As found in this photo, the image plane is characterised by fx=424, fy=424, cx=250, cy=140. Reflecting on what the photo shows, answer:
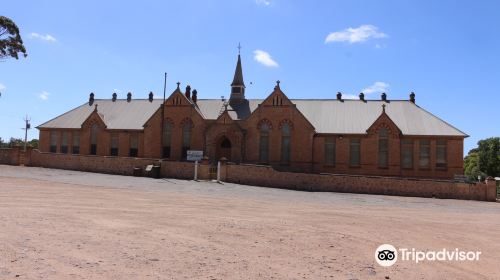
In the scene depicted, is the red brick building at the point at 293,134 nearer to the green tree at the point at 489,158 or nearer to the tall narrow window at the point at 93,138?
the tall narrow window at the point at 93,138

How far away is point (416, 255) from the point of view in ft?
37.2

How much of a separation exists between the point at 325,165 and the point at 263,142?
6936 millimetres

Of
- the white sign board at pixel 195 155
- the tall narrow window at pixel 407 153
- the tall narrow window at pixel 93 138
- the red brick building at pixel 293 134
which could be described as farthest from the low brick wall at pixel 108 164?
the tall narrow window at pixel 407 153

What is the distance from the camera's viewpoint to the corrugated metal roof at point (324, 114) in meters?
44.1

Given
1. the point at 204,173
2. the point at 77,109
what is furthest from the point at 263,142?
the point at 77,109

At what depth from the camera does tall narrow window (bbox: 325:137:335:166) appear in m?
44.2

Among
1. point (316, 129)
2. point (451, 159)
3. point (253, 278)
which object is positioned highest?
point (316, 129)

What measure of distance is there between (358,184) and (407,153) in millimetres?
12457

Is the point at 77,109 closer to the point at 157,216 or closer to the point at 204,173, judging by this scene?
the point at 204,173

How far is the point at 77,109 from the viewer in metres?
57.2

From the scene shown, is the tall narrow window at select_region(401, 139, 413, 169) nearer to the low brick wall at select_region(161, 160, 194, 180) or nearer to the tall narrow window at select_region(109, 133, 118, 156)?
the low brick wall at select_region(161, 160, 194, 180)

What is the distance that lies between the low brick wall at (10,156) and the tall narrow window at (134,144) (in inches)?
475

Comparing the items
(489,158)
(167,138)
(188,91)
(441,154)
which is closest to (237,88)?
(188,91)

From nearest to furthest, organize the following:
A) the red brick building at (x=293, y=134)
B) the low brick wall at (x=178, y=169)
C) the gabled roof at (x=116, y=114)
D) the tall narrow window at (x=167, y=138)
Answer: the low brick wall at (x=178, y=169), the red brick building at (x=293, y=134), the tall narrow window at (x=167, y=138), the gabled roof at (x=116, y=114)
